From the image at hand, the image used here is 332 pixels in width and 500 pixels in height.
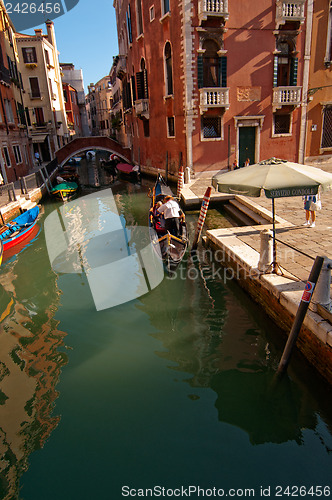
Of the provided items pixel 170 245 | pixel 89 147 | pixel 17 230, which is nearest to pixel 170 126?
pixel 17 230

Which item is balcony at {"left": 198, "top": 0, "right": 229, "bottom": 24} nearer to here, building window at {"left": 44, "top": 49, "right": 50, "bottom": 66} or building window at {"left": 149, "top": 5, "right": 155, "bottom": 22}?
building window at {"left": 149, "top": 5, "right": 155, "bottom": 22}

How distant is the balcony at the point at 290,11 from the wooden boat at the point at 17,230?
12.8 metres

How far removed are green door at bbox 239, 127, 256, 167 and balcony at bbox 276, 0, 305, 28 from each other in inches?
172

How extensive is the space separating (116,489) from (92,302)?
3.69m

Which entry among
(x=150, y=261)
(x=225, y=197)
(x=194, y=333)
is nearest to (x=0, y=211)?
(x=150, y=261)

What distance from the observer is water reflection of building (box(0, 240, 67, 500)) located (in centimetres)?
357

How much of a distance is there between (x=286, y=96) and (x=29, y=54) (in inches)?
800

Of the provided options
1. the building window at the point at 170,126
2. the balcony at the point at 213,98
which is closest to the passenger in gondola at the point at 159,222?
the balcony at the point at 213,98

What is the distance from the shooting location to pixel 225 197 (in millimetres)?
11906

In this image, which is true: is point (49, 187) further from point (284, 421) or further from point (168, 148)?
point (284, 421)

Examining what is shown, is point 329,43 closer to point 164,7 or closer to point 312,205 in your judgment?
point 164,7

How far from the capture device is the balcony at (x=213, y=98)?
1436 centimetres

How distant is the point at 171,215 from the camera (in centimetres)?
785

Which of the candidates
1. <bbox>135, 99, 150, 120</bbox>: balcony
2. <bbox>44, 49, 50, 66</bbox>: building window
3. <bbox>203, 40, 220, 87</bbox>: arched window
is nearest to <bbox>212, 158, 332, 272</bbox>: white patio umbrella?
<bbox>203, 40, 220, 87</bbox>: arched window
